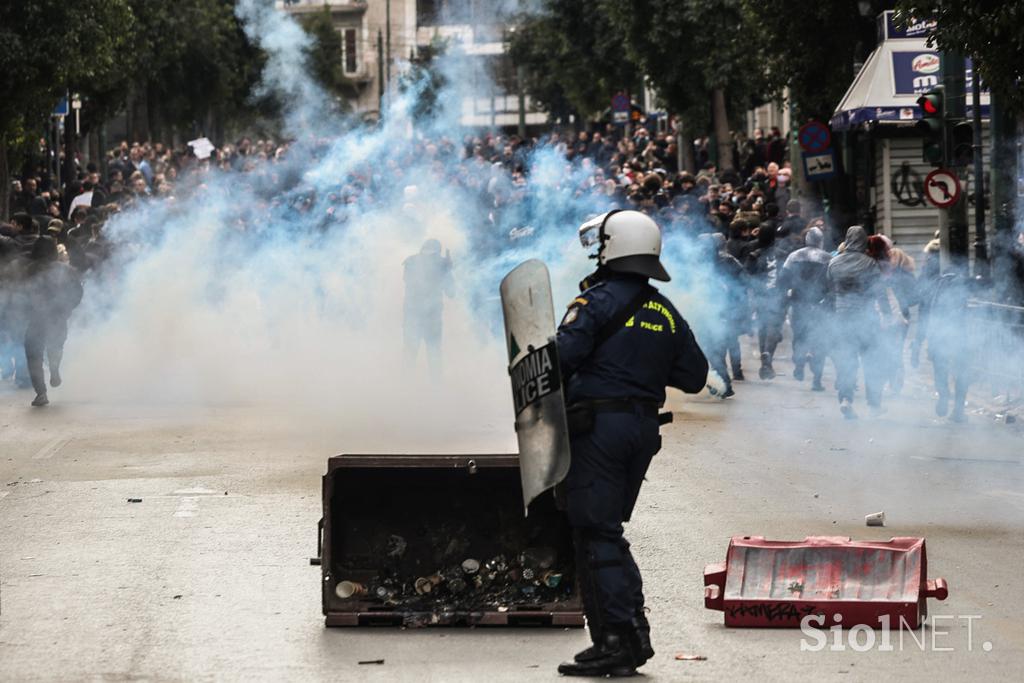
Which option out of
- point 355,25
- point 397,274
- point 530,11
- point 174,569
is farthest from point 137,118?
point 174,569

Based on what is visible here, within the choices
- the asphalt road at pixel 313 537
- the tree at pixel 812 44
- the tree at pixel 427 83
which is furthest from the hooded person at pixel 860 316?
the tree at pixel 427 83

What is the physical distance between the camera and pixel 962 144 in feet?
59.4

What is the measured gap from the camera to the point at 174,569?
26.9ft

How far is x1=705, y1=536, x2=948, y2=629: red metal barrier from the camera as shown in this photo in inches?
274

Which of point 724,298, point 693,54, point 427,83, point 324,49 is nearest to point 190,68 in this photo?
point 427,83

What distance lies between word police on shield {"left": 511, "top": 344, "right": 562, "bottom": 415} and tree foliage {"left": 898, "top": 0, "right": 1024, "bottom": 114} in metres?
8.34

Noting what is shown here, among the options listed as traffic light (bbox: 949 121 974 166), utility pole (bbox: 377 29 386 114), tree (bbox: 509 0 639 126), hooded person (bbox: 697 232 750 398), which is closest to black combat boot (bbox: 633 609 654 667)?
hooded person (bbox: 697 232 750 398)

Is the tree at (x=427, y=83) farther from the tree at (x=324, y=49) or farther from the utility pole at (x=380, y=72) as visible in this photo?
the utility pole at (x=380, y=72)

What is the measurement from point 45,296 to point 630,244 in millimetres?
11740

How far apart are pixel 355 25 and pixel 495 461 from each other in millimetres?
74846

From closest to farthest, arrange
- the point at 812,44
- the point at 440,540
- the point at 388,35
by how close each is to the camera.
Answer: the point at 440,540 → the point at 812,44 → the point at 388,35

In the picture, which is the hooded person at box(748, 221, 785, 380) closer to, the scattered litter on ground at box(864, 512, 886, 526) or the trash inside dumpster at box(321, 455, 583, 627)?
the scattered litter on ground at box(864, 512, 886, 526)

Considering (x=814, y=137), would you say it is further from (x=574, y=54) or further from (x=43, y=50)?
(x=574, y=54)

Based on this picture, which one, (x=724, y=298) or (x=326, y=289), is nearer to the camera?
(x=724, y=298)
